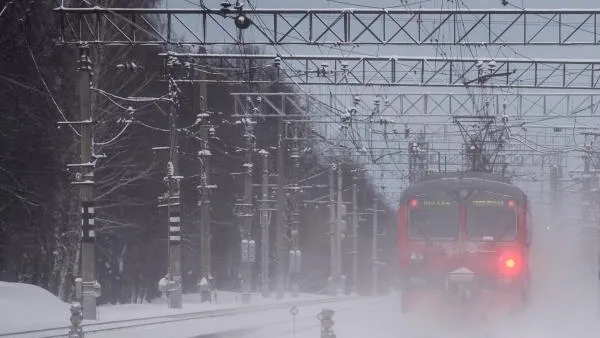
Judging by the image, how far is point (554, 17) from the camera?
28484mm

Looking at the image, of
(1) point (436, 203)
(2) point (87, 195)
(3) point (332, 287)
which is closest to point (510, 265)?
(1) point (436, 203)

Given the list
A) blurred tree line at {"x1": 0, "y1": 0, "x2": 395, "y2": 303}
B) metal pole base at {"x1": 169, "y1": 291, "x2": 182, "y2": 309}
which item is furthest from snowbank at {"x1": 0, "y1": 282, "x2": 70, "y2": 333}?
metal pole base at {"x1": 169, "y1": 291, "x2": 182, "y2": 309}

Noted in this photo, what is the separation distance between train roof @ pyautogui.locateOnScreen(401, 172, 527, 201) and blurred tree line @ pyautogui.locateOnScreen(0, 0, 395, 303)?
991 cm

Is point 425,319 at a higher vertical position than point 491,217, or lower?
lower

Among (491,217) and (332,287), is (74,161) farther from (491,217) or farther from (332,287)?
(332,287)

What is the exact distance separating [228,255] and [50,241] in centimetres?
2817

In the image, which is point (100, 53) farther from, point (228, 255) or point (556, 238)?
point (228, 255)

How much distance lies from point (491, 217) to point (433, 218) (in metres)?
1.29

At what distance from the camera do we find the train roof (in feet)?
86.1

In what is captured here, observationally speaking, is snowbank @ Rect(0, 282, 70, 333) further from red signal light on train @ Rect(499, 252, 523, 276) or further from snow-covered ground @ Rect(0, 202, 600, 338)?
red signal light on train @ Rect(499, 252, 523, 276)

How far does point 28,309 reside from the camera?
101ft

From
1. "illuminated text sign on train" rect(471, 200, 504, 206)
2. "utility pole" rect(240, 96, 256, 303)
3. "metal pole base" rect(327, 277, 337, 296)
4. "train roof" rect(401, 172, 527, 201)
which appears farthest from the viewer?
"metal pole base" rect(327, 277, 337, 296)

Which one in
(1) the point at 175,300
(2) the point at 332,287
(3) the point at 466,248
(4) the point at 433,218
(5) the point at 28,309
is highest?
(4) the point at 433,218

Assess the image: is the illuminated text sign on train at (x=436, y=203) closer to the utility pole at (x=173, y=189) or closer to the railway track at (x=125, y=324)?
the railway track at (x=125, y=324)
